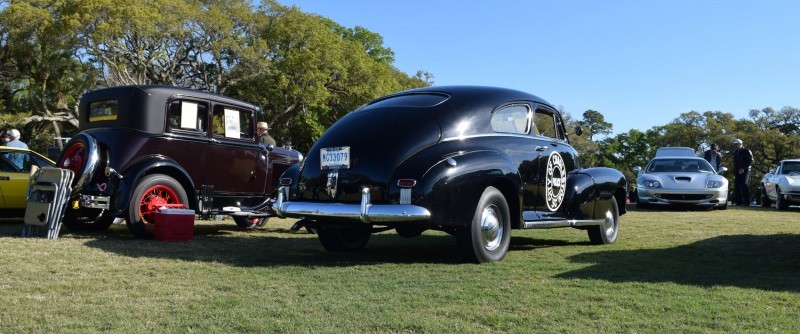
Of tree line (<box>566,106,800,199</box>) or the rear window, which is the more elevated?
tree line (<box>566,106,800,199</box>)

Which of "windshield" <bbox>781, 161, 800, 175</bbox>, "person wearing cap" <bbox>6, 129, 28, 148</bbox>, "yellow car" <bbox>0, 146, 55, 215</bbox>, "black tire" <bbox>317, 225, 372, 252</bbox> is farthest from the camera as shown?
"windshield" <bbox>781, 161, 800, 175</bbox>

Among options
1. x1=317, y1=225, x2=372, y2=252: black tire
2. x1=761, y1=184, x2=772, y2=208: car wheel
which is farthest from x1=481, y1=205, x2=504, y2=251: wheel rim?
x1=761, y1=184, x2=772, y2=208: car wheel

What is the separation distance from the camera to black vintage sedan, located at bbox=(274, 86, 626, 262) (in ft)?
19.3

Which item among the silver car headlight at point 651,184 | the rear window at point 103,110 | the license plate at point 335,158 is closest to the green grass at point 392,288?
the license plate at point 335,158

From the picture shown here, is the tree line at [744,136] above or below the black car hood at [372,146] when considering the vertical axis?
above

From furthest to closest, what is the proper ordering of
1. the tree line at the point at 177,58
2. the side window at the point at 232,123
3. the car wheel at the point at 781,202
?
the tree line at the point at 177,58 < the car wheel at the point at 781,202 < the side window at the point at 232,123

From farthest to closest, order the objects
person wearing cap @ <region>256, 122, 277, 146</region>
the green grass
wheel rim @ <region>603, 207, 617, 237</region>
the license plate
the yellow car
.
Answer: person wearing cap @ <region>256, 122, 277, 146</region>
the yellow car
wheel rim @ <region>603, 207, 617, 237</region>
the license plate
the green grass

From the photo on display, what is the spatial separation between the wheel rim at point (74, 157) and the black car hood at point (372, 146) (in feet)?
11.6

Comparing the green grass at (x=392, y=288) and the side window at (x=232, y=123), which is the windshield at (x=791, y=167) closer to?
the green grass at (x=392, y=288)

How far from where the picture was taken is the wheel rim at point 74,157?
8523 millimetres

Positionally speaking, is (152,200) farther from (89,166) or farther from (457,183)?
(457,183)

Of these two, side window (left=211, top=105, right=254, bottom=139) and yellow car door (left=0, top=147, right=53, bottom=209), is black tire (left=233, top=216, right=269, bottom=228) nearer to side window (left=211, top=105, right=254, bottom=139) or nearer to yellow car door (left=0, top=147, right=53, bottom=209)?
side window (left=211, top=105, right=254, bottom=139)

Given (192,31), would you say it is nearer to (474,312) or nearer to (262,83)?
(262,83)

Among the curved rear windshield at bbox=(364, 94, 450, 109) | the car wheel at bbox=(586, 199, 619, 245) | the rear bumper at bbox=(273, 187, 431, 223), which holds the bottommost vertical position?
the car wheel at bbox=(586, 199, 619, 245)
